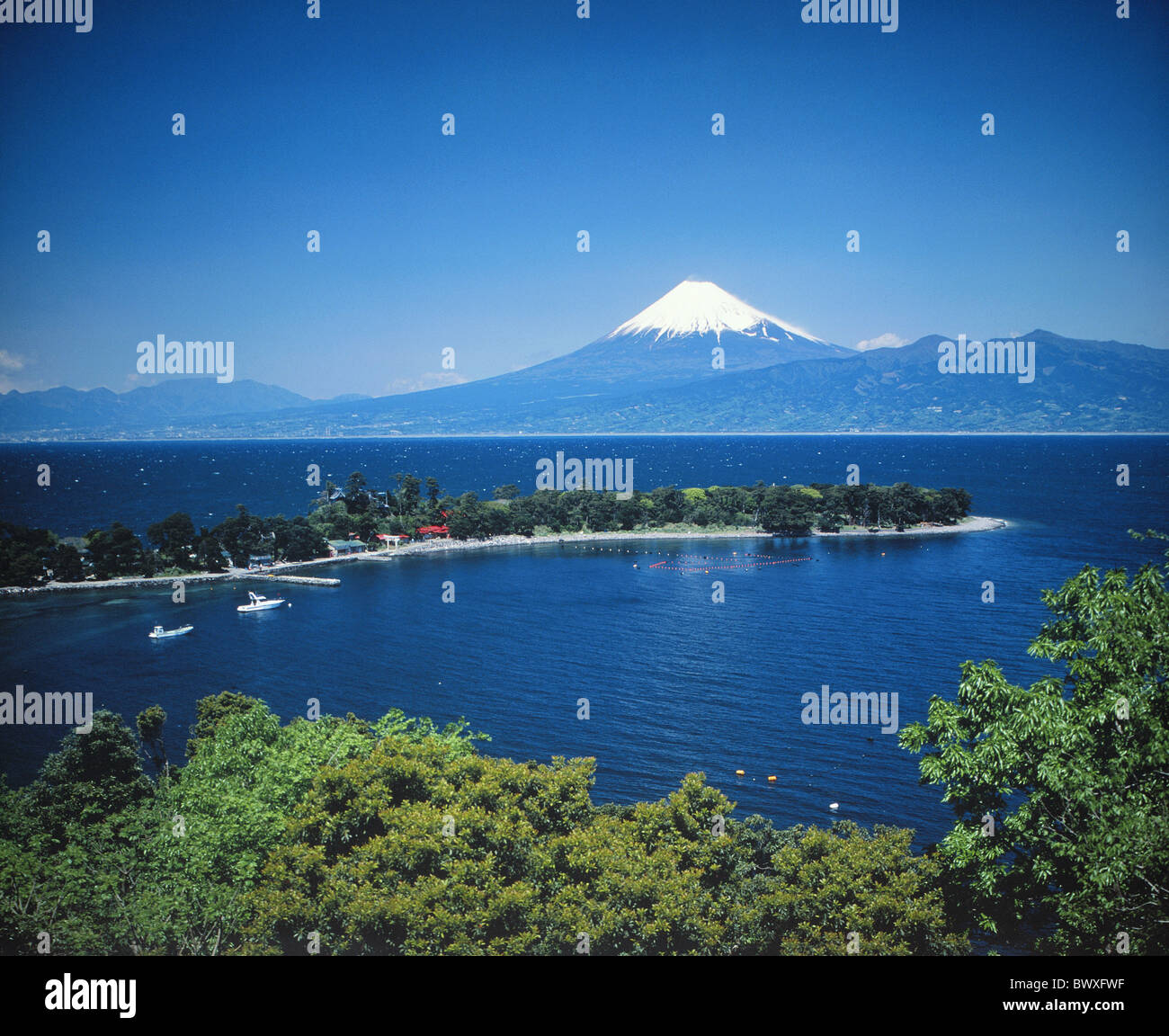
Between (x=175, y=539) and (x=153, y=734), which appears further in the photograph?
(x=175, y=539)

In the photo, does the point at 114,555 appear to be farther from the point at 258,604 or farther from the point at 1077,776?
the point at 1077,776

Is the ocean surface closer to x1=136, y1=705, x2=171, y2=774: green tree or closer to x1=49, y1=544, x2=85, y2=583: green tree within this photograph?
x1=136, y1=705, x2=171, y2=774: green tree

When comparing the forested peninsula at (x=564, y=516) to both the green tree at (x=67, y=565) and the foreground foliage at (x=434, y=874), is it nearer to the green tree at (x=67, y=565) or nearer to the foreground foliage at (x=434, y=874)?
the green tree at (x=67, y=565)

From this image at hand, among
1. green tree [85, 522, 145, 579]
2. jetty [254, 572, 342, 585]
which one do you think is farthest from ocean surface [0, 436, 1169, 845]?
green tree [85, 522, 145, 579]

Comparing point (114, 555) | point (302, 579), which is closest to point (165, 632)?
point (302, 579)

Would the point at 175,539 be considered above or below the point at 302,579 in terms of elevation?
above

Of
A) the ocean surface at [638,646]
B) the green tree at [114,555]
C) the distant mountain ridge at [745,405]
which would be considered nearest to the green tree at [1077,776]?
the ocean surface at [638,646]
